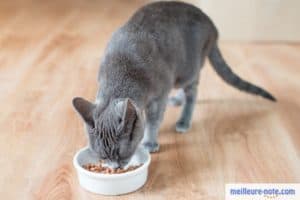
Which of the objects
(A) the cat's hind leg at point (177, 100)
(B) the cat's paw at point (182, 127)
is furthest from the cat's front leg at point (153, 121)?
(A) the cat's hind leg at point (177, 100)

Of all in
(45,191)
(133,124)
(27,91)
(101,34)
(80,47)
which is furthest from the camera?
(101,34)

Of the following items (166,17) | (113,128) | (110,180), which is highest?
(166,17)

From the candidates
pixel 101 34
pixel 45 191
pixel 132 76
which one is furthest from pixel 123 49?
pixel 101 34

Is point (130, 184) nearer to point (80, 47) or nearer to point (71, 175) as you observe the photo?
point (71, 175)

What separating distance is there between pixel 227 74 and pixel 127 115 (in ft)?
3.19

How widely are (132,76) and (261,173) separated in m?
0.63

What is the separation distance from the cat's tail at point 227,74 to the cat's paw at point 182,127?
1.14ft

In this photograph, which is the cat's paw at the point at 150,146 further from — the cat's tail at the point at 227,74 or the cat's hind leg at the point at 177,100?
the cat's tail at the point at 227,74

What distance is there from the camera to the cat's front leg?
238 centimetres

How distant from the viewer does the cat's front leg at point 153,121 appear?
7.82 feet

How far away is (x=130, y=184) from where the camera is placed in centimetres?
215

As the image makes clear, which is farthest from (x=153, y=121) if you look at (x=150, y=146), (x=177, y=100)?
(x=177, y=100)

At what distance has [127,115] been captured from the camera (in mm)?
1993

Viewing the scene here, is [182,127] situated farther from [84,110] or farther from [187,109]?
[84,110]
